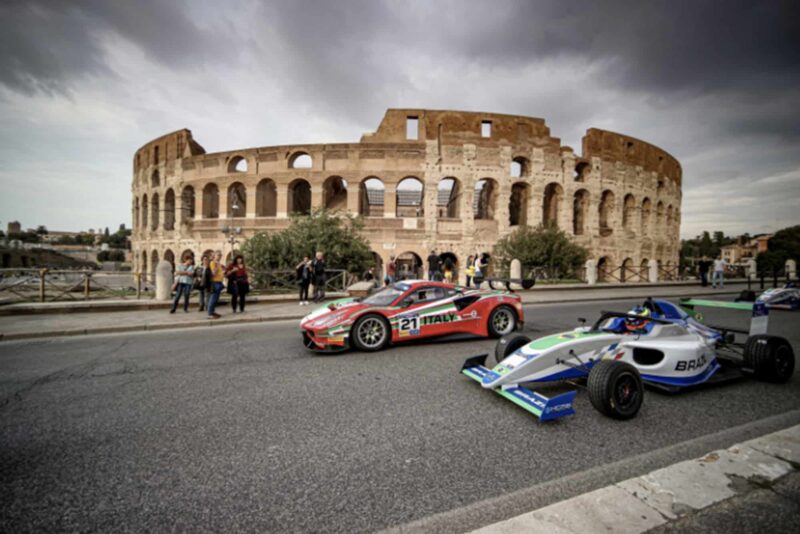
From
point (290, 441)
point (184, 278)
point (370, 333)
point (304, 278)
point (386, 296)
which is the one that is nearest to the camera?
point (290, 441)

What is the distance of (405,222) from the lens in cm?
2323

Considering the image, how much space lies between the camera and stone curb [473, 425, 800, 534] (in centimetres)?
196

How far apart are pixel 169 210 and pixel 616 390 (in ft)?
111

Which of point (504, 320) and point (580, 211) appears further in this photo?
point (580, 211)

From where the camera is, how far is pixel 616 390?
136 inches

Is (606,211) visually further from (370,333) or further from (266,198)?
(370,333)

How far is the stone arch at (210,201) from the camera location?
26.4 m

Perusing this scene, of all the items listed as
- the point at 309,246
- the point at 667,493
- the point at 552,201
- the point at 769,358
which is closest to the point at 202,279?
the point at 309,246

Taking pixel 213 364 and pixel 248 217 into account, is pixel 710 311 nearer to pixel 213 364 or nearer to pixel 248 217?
pixel 213 364

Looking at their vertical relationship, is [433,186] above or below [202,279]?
above

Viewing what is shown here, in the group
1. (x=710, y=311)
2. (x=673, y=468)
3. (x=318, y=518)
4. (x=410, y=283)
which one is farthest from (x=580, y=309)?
(x=318, y=518)

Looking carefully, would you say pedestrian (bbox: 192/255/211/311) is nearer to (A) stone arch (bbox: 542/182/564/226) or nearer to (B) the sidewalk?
(B) the sidewalk

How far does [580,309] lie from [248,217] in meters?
21.8

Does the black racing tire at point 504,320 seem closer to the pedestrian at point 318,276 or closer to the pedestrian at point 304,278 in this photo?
the pedestrian at point 304,278
